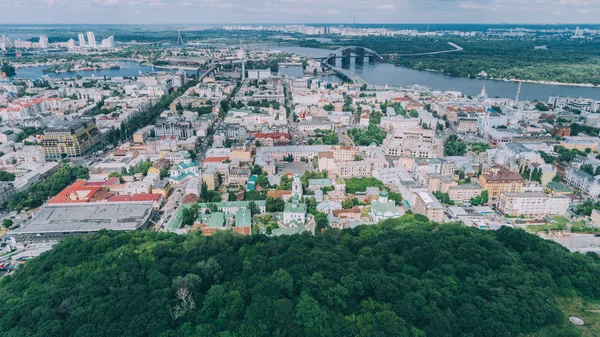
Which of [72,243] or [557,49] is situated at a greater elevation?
[557,49]

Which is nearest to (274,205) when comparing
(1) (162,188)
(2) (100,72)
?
(1) (162,188)

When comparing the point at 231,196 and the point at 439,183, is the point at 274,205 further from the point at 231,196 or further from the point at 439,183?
the point at 439,183

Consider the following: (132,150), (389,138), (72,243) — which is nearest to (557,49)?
(389,138)

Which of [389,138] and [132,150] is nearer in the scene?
[132,150]

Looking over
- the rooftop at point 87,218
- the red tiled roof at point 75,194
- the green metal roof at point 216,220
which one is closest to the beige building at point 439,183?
the green metal roof at point 216,220

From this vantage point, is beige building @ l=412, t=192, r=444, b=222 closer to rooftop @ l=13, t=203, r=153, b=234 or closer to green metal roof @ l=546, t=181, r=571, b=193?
→ green metal roof @ l=546, t=181, r=571, b=193

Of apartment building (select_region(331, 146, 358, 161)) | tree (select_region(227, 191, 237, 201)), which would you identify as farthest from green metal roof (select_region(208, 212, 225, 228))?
apartment building (select_region(331, 146, 358, 161))

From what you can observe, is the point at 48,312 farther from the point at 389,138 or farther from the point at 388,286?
the point at 389,138

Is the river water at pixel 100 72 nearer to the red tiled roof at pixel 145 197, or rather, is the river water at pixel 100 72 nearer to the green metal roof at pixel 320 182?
the red tiled roof at pixel 145 197
